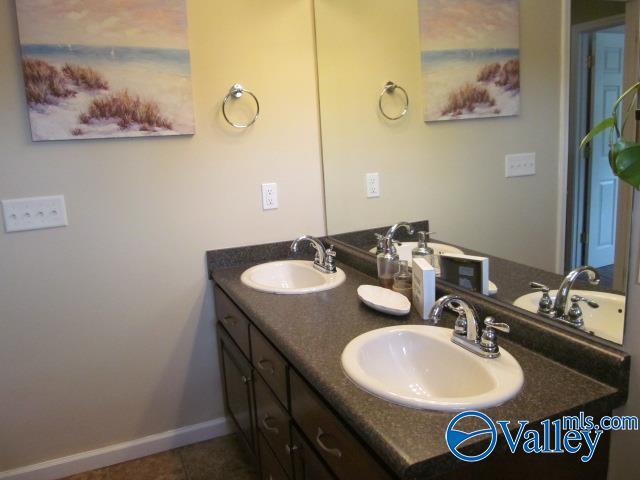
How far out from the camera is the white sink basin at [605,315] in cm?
107

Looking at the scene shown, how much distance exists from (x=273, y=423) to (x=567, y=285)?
934 millimetres

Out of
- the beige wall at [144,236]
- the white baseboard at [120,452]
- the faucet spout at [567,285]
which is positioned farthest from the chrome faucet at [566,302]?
the white baseboard at [120,452]

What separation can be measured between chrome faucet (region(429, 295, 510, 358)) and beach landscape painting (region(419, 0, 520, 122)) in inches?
22.9

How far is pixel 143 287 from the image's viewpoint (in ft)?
6.84

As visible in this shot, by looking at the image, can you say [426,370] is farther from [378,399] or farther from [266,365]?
[266,365]

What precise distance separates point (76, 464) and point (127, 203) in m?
1.11

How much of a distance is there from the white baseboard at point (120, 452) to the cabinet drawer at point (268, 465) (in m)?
0.60

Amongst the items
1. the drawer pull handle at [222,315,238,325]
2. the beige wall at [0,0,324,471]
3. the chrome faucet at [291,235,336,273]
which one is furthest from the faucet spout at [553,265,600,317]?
the beige wall at [0,0,324,471]

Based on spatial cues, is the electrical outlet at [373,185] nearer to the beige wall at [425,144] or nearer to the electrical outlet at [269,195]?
the beige wall at [425,144]

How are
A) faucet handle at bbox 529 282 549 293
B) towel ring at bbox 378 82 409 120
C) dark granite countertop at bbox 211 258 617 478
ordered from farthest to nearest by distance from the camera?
towel ring at bbox 378 82 409 120 < faucet handle at bbox 529 282 549 293 < dark granite countertop at bbox 211 258 617 478

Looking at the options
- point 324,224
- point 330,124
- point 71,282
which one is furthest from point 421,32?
point 71,282

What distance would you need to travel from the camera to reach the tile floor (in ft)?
6.80

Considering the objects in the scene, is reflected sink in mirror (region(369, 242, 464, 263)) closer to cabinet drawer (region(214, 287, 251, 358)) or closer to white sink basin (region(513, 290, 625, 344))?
white sink basin (region(513, 290, 625, 344))

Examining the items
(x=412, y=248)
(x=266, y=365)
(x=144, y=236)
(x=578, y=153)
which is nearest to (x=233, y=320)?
(x=266, y=365)
